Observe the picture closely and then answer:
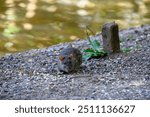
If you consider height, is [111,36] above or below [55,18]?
above

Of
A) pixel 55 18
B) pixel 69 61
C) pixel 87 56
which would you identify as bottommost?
pixel 55 18

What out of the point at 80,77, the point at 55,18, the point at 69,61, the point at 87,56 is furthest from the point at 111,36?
the point at 55,18

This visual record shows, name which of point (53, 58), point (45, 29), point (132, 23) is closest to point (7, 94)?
point (53, 58)

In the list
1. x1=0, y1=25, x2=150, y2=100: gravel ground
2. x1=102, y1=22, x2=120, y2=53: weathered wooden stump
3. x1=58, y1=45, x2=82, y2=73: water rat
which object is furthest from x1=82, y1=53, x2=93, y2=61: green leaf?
x1=58, y1=45, x2=82, y2=73: water rat

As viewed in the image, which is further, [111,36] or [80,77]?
[111,36]

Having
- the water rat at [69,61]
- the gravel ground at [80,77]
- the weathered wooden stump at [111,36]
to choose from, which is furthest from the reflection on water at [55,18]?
the water rat at [69,61]

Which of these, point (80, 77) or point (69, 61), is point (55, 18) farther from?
point (80, 77)

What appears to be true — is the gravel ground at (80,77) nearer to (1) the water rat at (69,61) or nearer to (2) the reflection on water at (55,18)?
(1) the water rat at (69,61)
